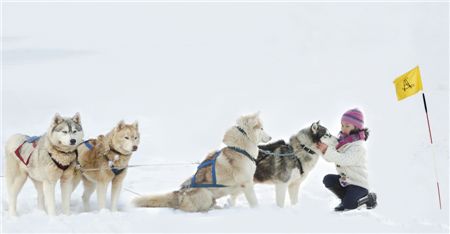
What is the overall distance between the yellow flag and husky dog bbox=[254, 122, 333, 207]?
143 cm

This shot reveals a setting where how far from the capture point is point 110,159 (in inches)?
219

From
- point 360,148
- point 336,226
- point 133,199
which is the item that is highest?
point 360,148

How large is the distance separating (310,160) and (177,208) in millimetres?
1656

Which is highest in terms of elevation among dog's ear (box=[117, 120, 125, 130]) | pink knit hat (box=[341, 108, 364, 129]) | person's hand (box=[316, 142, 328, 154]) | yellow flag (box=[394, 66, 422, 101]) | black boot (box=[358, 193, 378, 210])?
yellow flag (box=[394, 66, 422, 101])

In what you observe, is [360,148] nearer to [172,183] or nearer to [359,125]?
[359,125]

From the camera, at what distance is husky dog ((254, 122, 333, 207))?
6070mm

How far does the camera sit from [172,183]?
→ 771 cm

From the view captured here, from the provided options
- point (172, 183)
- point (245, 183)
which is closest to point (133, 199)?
point (245, 183)

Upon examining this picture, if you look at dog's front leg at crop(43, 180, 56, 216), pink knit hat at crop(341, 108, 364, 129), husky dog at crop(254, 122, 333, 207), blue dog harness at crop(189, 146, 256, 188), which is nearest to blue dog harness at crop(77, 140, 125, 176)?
dog's front leg at crop(43, 180, 56, 216)

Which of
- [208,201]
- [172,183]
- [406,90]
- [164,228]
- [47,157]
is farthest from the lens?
[172,183]

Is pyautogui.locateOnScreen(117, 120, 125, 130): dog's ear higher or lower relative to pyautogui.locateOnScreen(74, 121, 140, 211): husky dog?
higher

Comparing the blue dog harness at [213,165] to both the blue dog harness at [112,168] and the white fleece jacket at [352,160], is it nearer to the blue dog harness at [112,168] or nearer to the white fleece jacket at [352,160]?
the blue dog harness at [112,168]

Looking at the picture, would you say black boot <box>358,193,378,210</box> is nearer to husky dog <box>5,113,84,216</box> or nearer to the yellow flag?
the yellow flag

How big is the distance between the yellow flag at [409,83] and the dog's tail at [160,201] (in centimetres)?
322
